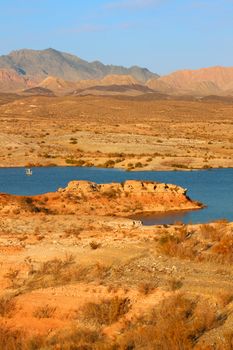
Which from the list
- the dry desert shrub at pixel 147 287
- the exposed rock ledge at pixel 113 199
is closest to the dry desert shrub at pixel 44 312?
the dry desert shrub at pixel 147 287

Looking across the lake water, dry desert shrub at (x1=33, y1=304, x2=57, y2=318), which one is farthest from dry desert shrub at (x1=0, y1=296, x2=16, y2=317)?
the lake water

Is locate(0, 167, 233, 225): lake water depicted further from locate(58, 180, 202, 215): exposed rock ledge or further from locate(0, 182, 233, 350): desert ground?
locate(0, 182, 233, 350): desert ground

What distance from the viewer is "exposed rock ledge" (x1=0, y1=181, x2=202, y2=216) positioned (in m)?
31.5

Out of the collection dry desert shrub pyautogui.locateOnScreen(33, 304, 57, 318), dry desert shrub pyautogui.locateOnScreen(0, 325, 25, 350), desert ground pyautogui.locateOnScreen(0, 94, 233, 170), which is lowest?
desert ground pyautogui.locateOnScreen(0, 94, 233, 170)

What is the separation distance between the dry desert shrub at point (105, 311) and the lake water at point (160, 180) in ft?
53.5

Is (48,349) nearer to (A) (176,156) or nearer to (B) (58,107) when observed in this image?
(A) (176,156)

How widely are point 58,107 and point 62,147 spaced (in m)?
76.9

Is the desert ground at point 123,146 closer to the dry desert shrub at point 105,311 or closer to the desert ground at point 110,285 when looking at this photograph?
the desert ground at point 110,285

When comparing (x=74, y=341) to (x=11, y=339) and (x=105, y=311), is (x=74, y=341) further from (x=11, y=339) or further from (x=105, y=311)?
(x=11, y=339)

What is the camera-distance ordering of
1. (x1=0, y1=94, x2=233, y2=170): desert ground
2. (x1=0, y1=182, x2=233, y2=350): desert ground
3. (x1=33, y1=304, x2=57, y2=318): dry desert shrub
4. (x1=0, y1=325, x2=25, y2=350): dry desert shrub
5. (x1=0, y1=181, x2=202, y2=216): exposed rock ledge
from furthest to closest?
(x1=0, y1=94, x2=233, y2=170): desert ground → (x1=0, y1=181, x2=202, y2=216): exposed rock ledge → (x1=33, y1=304, x2=57, y2=318): dry desert shrub → (x1=0, y1=325, x2=25, y2=350): dry desert shrub → (x1=0, y1=182, x2=233, y2=350): desert ground

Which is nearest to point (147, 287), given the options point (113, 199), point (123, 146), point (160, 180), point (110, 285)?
point (110, 285)

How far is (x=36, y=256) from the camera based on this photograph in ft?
56.4

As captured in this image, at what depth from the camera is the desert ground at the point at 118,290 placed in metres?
12.7

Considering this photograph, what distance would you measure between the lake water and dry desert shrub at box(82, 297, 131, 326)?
642 inches
